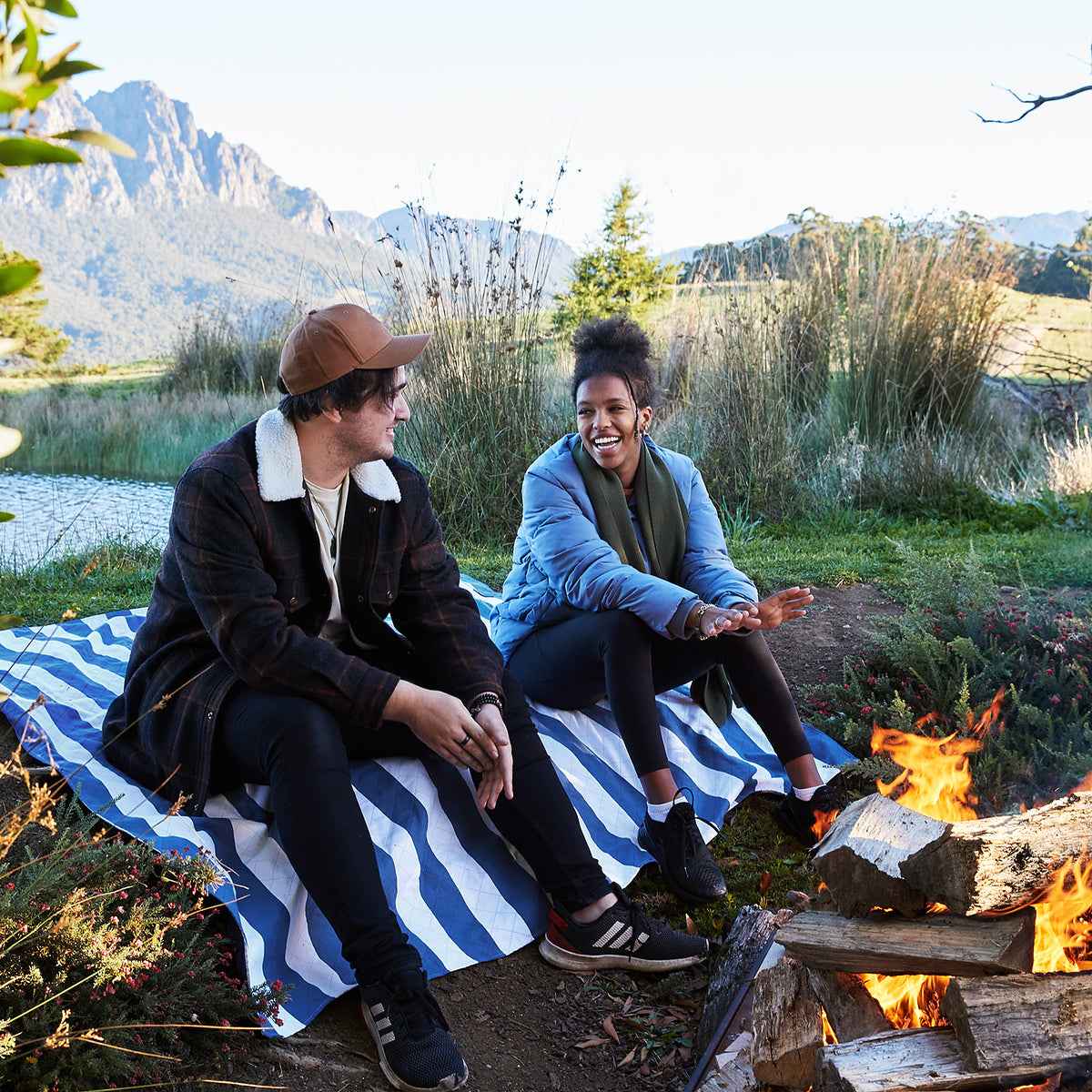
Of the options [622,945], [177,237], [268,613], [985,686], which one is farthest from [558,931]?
[177,237]

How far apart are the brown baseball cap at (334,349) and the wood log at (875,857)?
1378mm

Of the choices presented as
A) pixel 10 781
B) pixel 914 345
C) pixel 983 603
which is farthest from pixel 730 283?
pixel 10 781

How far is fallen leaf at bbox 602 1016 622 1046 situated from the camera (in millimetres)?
2031

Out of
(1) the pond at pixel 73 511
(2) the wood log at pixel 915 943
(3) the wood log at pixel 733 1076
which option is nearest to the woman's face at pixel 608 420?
(2) the wood log at pixel 915 943

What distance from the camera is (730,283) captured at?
22.2 ft

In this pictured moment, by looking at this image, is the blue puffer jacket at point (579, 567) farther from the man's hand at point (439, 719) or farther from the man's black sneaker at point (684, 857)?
the man's hand at point (439, 719)

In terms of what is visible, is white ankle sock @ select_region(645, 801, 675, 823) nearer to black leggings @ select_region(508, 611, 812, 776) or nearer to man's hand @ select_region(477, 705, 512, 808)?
black leggings @ select_region(508, 611, 812, 776)

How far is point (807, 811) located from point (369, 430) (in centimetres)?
157

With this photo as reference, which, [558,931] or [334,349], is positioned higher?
[334,349]

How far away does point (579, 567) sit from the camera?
9.04 ft

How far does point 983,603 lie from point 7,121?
3.61 m

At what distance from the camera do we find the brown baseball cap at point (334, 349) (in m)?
2.17

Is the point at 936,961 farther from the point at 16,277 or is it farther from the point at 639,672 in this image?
the point at 16,277

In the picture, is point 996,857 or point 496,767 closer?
point 996,857
